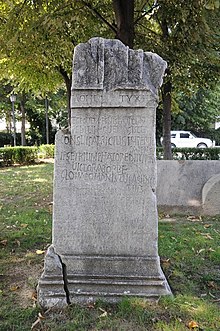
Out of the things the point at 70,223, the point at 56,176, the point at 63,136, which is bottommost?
the point at 70,223

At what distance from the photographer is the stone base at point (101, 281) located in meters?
3.58

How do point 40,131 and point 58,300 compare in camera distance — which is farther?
point 40,131

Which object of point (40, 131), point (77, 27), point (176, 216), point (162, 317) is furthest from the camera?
point (40, 131)

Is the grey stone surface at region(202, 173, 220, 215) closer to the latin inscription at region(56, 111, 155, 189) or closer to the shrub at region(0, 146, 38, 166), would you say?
the latin inscription at region(56, 111, 155, 189)

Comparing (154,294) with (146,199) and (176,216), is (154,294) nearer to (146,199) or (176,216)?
(146,199)

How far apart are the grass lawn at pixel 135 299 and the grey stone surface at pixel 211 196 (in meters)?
0.23

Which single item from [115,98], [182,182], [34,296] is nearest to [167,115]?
[182,182]

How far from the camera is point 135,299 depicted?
3.52m

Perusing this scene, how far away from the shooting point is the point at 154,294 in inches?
141

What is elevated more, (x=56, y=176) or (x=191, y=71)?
(x=191, y=71)

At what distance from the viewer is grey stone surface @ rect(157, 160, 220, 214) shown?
24.3ft

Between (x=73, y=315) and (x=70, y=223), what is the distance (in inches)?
33.4

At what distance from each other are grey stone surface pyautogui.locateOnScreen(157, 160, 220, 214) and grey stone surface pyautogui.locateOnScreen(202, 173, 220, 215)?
184mm

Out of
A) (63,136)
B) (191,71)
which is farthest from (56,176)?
(191,71)
